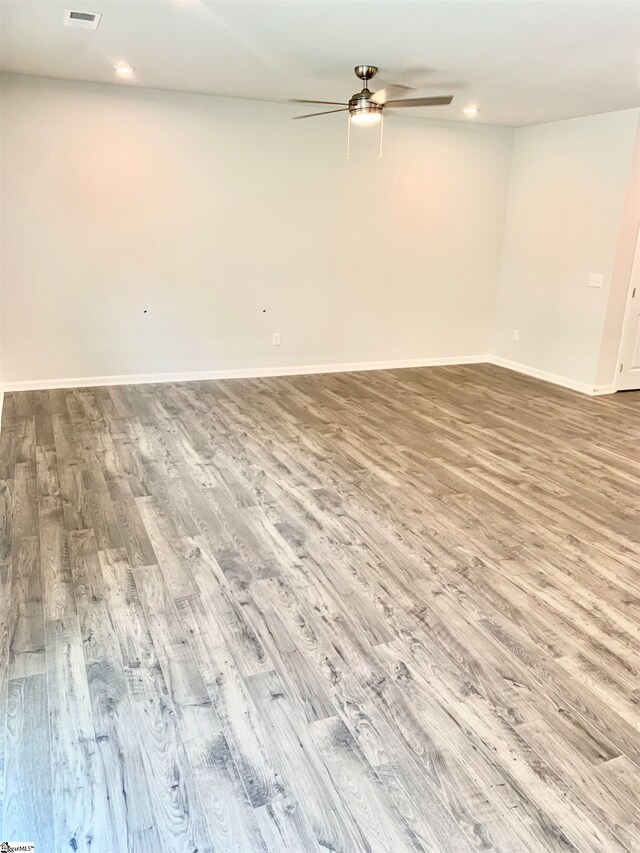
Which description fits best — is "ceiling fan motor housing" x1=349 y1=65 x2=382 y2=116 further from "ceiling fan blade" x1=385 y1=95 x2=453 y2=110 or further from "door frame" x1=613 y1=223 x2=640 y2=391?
"door frame" x1=613 y1=223 x2=640 y2=391

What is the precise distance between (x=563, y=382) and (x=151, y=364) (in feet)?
13.8

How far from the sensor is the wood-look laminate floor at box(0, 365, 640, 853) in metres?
1.63

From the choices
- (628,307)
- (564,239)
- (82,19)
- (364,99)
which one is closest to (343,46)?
(364,99)

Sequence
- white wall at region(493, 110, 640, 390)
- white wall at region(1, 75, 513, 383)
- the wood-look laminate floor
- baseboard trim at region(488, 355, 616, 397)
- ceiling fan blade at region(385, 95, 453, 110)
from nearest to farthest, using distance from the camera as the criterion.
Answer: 1. the wood-look laminate floor
2. ceiling fan blade at region(385, 95, 453, 110)
3. white wall at region(1, 75, 513, 383)
4. white wall at region(493, 110, 640, 390)
5. baseboard trim at region(488, 355, 616, 397)

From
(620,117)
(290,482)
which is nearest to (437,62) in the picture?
(620,117)

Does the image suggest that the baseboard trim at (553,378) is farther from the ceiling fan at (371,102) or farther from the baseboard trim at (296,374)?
the ceiling fan at (371,102)

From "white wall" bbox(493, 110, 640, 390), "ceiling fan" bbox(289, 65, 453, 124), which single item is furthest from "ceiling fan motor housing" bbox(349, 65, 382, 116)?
"white wall" bbox(493, 110, 640, 390)

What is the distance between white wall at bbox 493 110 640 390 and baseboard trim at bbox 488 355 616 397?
0.03 m

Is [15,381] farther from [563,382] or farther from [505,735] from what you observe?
[563,382]

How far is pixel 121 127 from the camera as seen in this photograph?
17.2 ft

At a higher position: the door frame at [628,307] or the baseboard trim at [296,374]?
the door frame at [628,307]

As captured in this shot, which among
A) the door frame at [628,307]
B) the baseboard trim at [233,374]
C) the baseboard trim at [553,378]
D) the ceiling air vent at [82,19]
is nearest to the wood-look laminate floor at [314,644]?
the baseboard trim at [233,374]

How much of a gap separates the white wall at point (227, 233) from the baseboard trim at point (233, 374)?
0.22 ft

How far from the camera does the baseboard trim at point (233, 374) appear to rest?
17.9 ft
